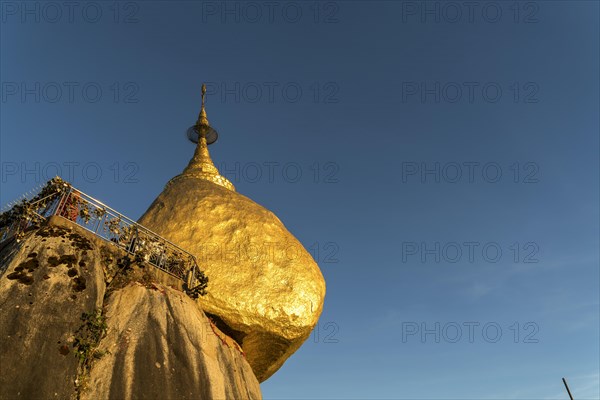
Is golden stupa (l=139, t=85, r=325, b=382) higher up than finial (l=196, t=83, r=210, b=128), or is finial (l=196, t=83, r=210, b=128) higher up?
finial (l=196, t=83, r=210, b=128)

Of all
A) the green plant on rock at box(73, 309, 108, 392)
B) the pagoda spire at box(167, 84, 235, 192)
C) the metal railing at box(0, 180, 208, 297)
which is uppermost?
the pagoda spire at box(167, 84, 235, 192)

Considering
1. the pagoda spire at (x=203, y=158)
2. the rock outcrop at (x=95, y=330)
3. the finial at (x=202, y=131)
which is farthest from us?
the finial at (x=202, y=131)

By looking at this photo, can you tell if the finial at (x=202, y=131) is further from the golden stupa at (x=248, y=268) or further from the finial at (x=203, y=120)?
the golden stupa at (x=248, y=268)

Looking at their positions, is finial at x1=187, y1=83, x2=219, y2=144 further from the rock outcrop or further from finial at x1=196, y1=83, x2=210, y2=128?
the rock outcrop

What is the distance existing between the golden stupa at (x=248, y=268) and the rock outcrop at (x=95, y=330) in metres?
1.90

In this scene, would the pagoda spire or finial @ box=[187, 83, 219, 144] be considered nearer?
the pagoda spire

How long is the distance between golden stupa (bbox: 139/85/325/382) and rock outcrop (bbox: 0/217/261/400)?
1.90 meters

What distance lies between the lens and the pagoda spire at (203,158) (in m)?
27.2

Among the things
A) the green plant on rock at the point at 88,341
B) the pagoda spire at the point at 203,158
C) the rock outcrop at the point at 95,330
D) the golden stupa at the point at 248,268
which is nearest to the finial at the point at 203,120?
the pagoda spire at the point at 203,158

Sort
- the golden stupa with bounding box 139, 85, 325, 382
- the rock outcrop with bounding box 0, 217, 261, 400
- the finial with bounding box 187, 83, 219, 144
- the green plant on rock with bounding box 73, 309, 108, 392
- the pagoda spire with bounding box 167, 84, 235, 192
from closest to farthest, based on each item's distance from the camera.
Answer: the rock outcrop with bounding box 0, 217, 261, 400
the green plant on rock with bounding box 73, 309, 108, 392
the golden stupa with bounding box 139, 85, 325, 382
the pagoda spire with bounding box 167, 84, 235, 192
the finial with bounding box 187, 83, 219, 144

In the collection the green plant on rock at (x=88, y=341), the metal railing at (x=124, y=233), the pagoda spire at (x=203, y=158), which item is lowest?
the green plant on rock at (x=88, y=341)

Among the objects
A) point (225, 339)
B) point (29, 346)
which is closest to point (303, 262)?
point (225, 339)

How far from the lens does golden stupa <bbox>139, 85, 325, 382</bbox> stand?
17547 mm

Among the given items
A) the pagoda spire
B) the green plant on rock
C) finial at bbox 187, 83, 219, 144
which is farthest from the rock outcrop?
finial at bbox 187, 83, 219, 144
